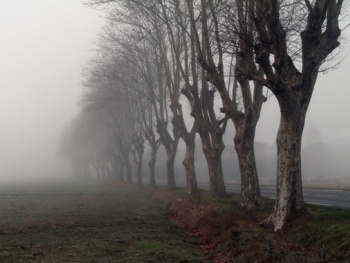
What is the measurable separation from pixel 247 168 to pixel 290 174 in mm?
6127

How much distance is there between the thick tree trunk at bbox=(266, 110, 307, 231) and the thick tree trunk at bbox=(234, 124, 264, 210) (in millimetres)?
5634

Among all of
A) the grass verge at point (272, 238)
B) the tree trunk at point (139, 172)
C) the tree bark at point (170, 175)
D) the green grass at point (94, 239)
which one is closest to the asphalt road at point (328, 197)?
the grass verge at point (272, 238)

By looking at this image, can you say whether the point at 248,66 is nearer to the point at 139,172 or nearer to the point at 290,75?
the point at 290,75

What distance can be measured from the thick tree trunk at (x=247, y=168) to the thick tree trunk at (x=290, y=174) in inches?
222

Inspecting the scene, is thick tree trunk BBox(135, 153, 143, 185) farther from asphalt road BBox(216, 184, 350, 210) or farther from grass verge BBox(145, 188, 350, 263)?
grass verge BBox(145, 188, 350, 263)

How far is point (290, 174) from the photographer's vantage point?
1386cm

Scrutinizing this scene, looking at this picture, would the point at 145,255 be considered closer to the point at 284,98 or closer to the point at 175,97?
the point at 284,98

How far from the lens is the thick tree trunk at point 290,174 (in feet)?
45.3

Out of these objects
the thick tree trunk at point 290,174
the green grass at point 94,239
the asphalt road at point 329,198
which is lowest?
the green grass at point 94,239

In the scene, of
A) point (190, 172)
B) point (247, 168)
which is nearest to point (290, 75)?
point (247, 168)

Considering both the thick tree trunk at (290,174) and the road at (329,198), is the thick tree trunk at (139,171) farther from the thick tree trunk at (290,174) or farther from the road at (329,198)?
the thick tree trunk at (290,174)

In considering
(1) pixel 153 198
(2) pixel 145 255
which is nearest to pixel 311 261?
(2) pixel 145 255

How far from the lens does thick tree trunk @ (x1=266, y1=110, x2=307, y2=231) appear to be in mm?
13812

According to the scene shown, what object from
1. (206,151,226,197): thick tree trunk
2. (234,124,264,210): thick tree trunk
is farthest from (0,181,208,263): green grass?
(206,151,226,197): thick tree trunk
